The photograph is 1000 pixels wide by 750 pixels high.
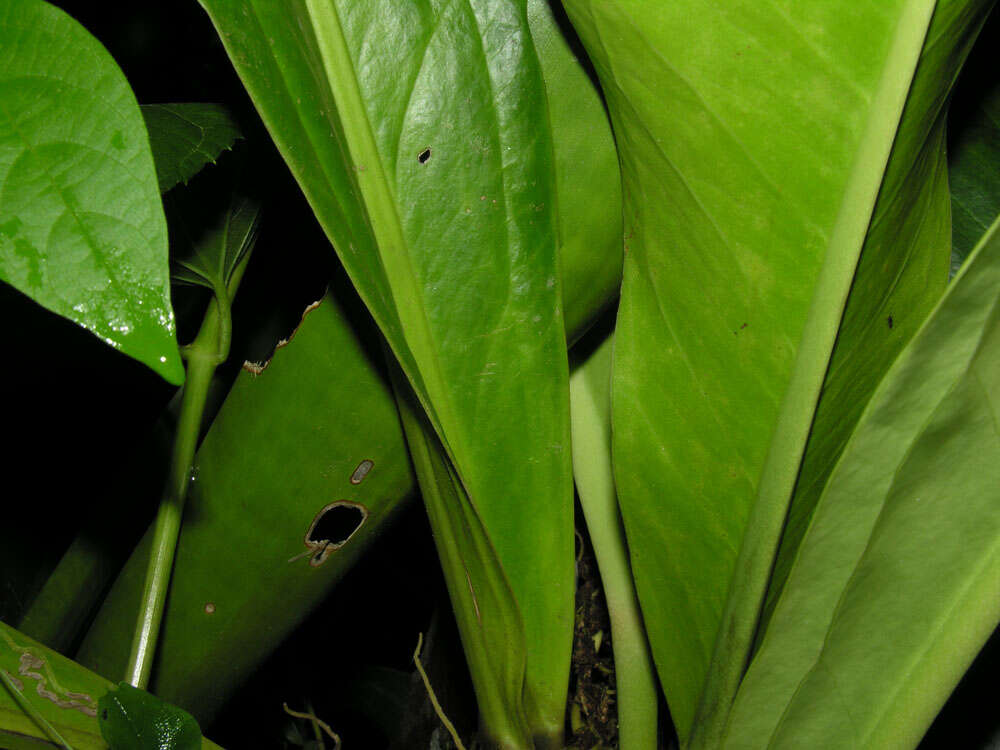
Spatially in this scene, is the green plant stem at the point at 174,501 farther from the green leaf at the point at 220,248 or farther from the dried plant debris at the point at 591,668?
the dried plant debris at the point at 591,668

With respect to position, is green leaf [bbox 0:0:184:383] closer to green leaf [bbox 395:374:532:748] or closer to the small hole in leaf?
green leaf [bbox 395:374:532:748]

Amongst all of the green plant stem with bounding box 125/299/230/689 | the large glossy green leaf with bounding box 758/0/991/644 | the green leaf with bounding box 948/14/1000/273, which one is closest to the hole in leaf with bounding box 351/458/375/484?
the green plant stem with bounding box 125/299/230/689

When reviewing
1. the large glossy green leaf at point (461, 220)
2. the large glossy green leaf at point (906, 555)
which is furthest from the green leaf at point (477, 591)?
the large glossy green leaf at point (906, 555)

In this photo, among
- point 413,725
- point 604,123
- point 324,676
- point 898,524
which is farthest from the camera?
point 324,676

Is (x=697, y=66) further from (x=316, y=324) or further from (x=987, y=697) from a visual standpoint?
(x=987, y=697)

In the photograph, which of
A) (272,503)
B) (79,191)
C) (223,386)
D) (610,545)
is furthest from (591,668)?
(79,191)

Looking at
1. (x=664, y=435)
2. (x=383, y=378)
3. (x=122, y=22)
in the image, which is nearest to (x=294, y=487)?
(x=383, y=378)
